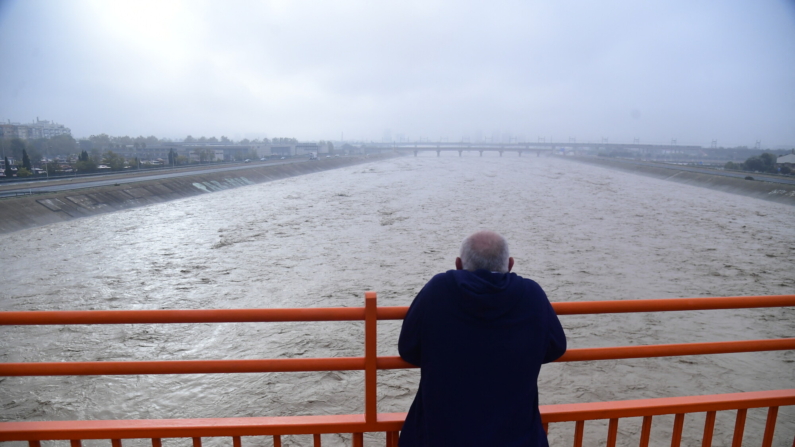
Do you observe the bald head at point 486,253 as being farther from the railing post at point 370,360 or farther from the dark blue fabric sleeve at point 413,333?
the railing post at point 370,360

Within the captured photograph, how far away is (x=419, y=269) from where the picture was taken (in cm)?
1503

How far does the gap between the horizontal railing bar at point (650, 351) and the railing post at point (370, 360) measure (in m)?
0.05

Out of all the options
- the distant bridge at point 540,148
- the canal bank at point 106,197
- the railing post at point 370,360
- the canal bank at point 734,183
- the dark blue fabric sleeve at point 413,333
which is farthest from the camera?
the distant bridge at point 540,148

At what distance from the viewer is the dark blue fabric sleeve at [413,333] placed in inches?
75.7

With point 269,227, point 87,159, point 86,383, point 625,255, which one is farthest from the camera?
point 87,159

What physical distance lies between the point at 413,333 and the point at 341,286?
11599 millimetres

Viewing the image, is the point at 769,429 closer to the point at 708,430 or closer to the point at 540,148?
the point at 708,430

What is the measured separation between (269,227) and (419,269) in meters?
11.5

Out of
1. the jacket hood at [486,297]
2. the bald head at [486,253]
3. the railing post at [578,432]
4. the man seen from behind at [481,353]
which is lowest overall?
the railing post at [578,432]

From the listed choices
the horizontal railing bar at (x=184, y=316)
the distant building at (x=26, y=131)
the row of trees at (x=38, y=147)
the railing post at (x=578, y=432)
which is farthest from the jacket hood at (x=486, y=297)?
the distant building at (x=26, y=131)

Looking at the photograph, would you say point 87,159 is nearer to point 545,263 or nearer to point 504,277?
point 545,263

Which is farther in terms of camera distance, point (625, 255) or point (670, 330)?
point (625, 255)

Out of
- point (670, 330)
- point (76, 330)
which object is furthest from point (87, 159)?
point (670, 330)

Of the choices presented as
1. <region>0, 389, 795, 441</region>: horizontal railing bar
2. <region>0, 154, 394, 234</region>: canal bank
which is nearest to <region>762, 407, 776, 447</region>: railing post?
<region>0, 389, 795, 441</region>: horizontal railing bar
